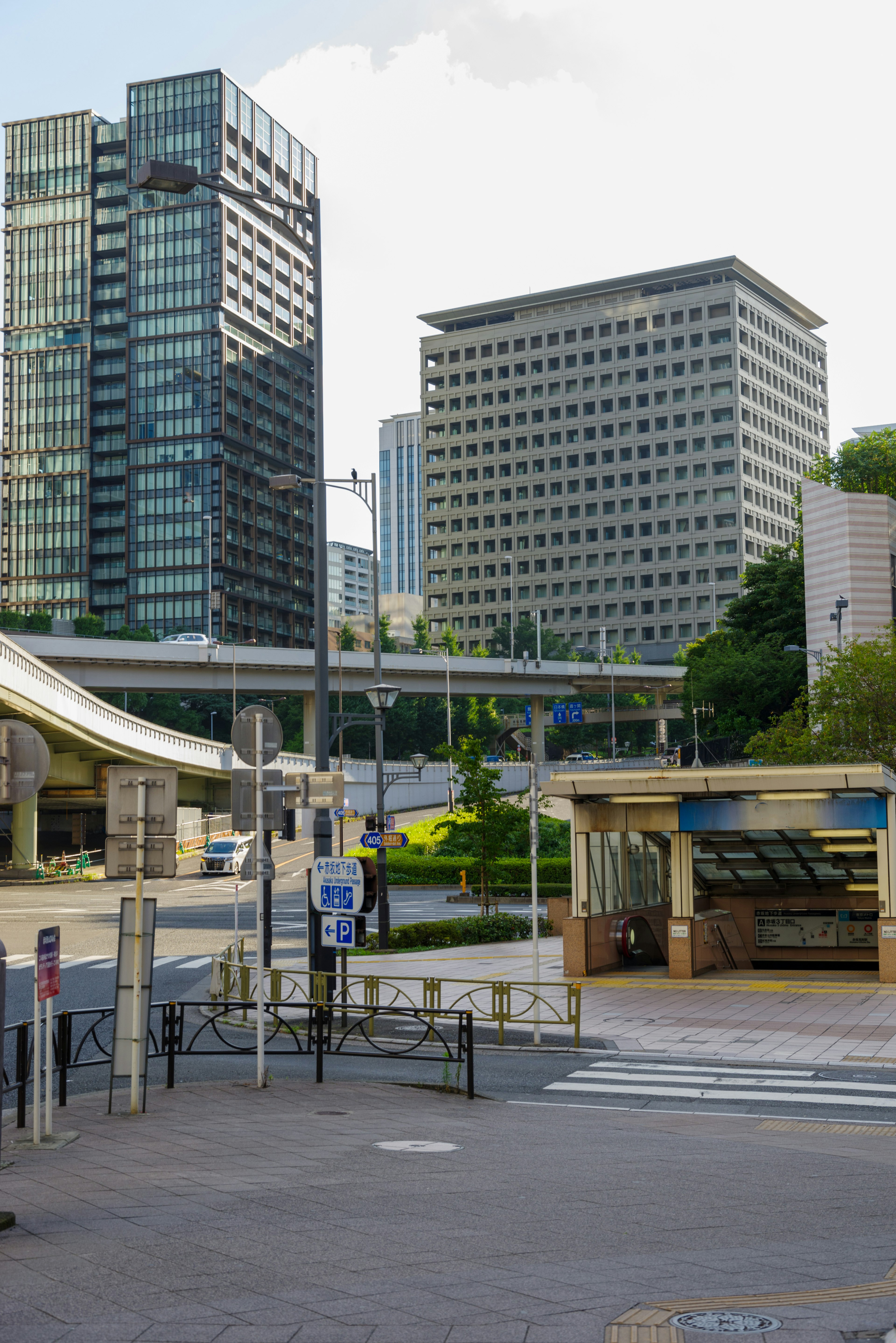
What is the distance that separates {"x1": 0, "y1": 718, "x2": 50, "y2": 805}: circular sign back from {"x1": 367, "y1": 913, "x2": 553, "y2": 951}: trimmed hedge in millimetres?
22748

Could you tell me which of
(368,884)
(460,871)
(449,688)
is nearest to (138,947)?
(368,884)

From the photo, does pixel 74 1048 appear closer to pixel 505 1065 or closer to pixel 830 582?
pixel 505 1065

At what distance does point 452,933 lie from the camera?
32.5m

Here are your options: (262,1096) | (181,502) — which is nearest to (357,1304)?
(262,1096)

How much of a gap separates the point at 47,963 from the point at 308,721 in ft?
253

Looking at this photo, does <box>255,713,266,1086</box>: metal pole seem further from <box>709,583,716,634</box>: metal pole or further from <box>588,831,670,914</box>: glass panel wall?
<box>709,583,716,634</box>: metal pole

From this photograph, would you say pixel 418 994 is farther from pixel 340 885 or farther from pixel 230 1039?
pixel 340 885

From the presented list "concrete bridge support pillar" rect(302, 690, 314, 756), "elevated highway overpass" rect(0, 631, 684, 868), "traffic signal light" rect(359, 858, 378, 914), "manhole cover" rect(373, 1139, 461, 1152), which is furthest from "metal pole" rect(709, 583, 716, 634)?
"manhole cover" rect(373, 1139, 461, 1152)

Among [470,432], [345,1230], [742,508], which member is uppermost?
[470,432]

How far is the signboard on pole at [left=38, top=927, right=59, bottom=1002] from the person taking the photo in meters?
10.7

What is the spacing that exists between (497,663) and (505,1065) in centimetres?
7931

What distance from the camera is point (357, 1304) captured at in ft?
20.6

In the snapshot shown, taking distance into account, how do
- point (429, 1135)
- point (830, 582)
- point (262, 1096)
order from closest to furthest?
point (429, 1135), point (262, 1096), point (830, 582)

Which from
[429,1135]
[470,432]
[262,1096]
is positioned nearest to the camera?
[429,1135]
